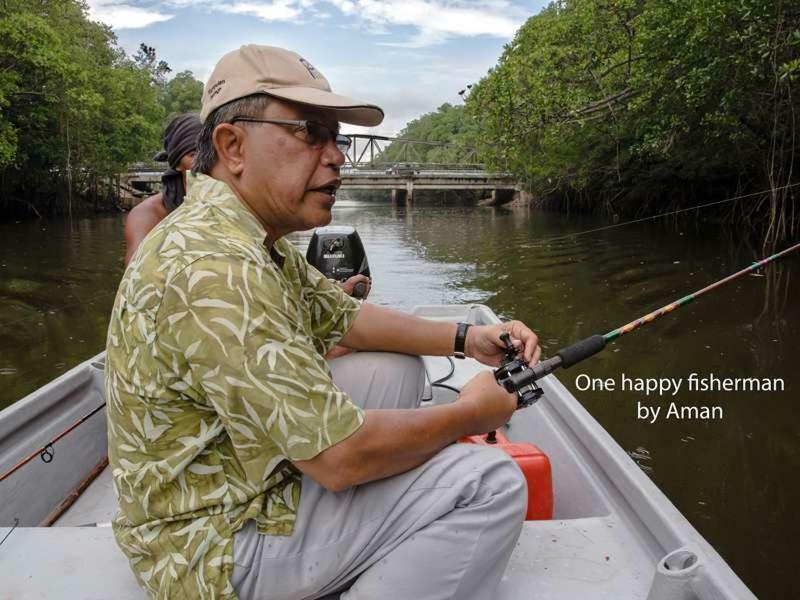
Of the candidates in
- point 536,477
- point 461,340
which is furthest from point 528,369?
point 536,477

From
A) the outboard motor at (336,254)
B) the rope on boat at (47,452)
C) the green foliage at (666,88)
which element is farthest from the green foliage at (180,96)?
the rope on boat at (47,452)

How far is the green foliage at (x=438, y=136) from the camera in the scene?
9675cm

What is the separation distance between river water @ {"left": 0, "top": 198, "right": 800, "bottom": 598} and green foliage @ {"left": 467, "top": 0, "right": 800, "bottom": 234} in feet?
6.95

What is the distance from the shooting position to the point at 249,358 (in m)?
1.19

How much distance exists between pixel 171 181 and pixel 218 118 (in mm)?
2160

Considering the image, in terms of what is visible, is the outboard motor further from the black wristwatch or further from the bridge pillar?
the bridge pillar

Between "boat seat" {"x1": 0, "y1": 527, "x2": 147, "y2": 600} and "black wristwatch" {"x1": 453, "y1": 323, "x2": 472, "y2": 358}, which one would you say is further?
"black wristwatch" {"x1": 453, "y1": 323, "x2": 472, "y2": 358}

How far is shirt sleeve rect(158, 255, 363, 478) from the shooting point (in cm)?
120

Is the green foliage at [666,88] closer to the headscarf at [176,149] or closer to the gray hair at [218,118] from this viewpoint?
the headscarf at [176,149]

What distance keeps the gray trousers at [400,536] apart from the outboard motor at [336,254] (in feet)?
12.6

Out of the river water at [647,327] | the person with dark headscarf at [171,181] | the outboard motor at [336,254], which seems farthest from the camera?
the outboard motor at [336,254]

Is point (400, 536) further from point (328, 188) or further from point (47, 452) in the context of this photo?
point (47, 452)

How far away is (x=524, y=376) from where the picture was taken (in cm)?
170

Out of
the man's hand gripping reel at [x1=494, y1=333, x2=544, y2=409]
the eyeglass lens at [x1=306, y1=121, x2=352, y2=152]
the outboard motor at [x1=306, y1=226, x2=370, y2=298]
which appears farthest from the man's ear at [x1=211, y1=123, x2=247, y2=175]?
the outboard motor at [x1=306, y1=226, x2=370, y2=298]
